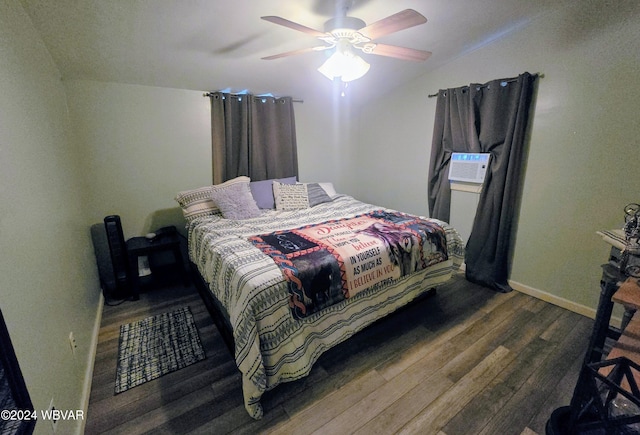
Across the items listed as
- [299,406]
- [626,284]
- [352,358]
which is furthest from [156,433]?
[626,284]

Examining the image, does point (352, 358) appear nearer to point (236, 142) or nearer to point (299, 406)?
point (299, 406)

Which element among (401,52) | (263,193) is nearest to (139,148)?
(263,193)

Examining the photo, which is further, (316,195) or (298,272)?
(316,195)

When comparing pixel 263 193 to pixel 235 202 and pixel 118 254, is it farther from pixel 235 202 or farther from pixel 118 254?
pixel 118 254

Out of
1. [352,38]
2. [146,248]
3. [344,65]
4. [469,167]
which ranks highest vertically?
[352,38]

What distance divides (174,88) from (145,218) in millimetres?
1412

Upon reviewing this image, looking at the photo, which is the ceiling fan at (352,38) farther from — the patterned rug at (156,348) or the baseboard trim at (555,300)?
the baseboard trim at (555,300)

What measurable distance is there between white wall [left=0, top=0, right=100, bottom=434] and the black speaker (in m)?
0.47

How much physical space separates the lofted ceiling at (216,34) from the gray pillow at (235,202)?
1.14 metres

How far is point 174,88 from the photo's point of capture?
9.16ft

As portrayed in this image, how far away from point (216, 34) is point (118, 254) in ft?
6.97

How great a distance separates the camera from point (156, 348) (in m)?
1.90

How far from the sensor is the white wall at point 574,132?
1.88 metres

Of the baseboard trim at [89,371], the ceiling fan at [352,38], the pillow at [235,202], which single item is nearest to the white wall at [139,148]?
the pillow at [235,202]
